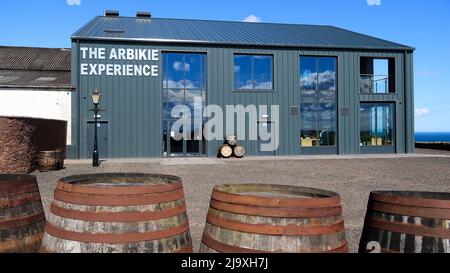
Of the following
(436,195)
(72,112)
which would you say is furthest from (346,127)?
(436,195)

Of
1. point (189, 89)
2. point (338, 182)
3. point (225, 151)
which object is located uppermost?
Answer: point (189, 89)

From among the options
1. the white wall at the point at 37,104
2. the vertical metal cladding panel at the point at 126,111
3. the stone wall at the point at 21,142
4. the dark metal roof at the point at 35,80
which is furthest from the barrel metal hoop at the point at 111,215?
the dark metal roof at the point at 35,80

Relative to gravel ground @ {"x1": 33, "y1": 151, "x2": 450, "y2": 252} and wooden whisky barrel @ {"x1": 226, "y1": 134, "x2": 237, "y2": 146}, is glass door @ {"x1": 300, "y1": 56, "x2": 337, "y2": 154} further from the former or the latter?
gravel ground @ {"x1": 33, "y1": 151, "x2": 450, "y2": 252}

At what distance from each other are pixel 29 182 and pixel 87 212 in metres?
1.07

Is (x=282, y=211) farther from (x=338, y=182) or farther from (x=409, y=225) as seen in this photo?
(x=338, y=182)

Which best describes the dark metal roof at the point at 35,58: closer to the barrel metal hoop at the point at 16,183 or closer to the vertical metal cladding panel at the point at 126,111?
the vertical metal cladding panel at the point at 126,111

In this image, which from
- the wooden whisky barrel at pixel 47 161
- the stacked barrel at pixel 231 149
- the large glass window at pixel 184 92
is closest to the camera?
the wooden whisky barrel at pixel 47 161

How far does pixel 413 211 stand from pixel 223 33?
2490 centimetres

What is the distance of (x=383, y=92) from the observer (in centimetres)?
2567

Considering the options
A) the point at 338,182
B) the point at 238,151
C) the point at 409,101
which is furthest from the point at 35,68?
the point at 409,101

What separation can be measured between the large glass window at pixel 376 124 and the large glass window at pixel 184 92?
11.6 metres

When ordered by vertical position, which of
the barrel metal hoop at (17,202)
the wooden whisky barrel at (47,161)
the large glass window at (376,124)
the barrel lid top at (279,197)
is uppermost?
the large glass window at (376,124)

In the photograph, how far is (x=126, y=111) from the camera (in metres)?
22.4

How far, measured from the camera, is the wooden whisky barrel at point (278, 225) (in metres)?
2.29
